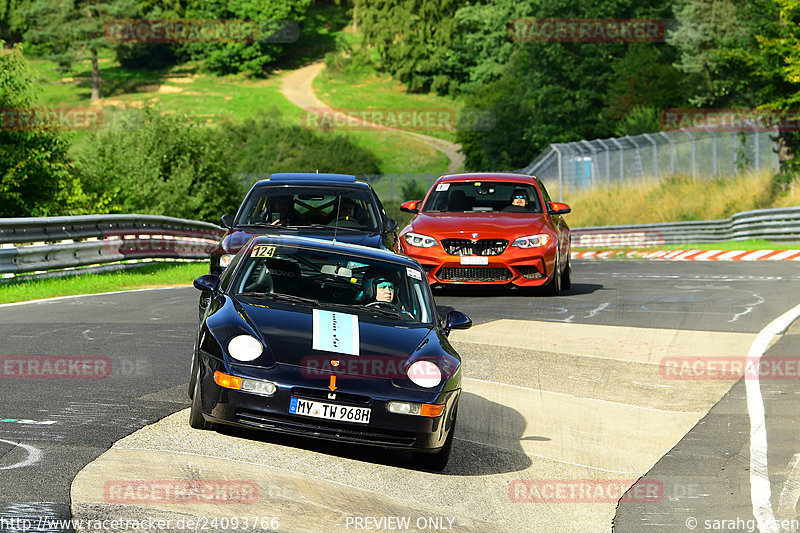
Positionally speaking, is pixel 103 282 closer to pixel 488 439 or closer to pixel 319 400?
pixel 488 439

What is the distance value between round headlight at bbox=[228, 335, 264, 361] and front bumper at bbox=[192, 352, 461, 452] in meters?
0.09

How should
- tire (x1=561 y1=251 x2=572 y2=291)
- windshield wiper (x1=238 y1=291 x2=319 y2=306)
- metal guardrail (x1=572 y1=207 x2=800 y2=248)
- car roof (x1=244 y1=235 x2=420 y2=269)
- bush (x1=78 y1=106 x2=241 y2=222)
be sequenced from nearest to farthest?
windshield wiper (x1=238 y1=291 x2=319 y2=306)
car roof (x1=244 y1=235 x2=420 y2=269)
tire (x1=561 y1=251 x2=572 y2=291)
metal guardrail (x1=572 y1=207 x2=800 y2=248)
bush (x1=78 y1=106 x2=241 y2=222)

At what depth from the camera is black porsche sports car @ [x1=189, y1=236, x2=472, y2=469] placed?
23.2 ft

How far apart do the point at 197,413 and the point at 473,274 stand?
951 centimetres

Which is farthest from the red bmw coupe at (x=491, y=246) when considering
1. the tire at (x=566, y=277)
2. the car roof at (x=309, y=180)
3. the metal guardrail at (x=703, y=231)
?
the metal guardrail at (x=703, y=231)

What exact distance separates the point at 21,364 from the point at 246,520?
4870 millimetres

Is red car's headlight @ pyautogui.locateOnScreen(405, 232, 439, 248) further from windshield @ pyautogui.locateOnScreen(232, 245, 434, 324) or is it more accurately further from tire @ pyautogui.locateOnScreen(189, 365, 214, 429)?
tire @ pyautogui.locateOnScreen(189, 365, 214, 429)

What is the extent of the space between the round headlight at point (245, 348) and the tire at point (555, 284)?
1028 cm

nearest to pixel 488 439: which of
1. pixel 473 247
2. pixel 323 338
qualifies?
Answer: pixel 323 338

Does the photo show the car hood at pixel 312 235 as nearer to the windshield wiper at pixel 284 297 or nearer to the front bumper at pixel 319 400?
the windshield wiper at pixel 284 297

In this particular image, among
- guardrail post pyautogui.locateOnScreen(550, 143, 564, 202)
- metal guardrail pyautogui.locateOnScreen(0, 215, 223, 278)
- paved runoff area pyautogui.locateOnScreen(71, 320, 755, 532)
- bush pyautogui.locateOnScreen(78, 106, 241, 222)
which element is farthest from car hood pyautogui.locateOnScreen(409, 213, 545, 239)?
guardrail post pyautogui.locateOnScreen(550, 143, 564, 202)

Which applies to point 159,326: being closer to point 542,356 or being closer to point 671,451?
point 542,356

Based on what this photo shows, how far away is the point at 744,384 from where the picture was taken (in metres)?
10.8

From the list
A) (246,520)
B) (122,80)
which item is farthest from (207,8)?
(246,520)
